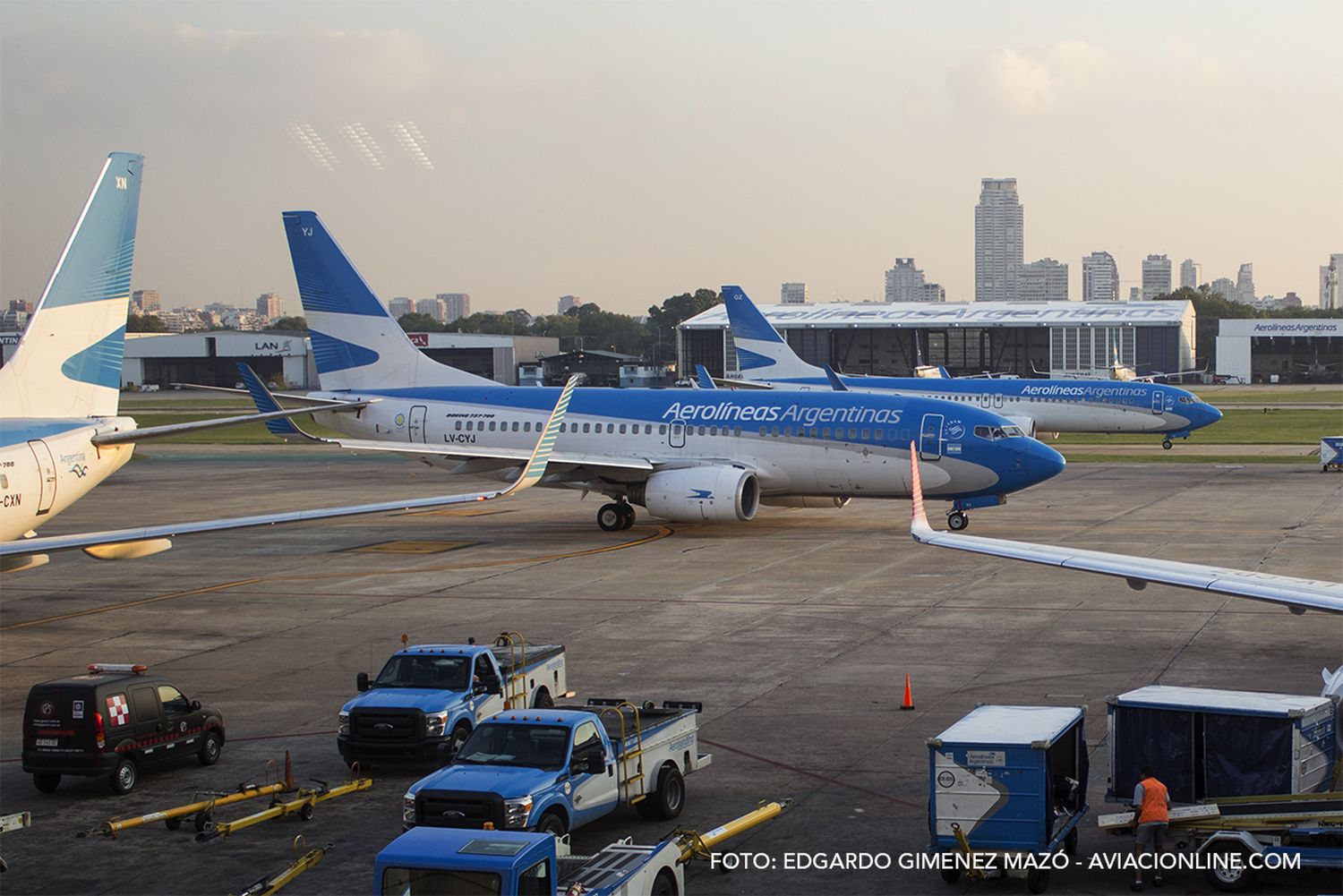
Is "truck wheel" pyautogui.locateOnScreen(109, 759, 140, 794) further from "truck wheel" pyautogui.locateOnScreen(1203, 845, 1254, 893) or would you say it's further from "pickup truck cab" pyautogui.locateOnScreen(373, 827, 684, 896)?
"truck wheel" pyautogui.locateOnScreen(1203, 845, 1254, 893)

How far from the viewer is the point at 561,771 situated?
51.9 feet

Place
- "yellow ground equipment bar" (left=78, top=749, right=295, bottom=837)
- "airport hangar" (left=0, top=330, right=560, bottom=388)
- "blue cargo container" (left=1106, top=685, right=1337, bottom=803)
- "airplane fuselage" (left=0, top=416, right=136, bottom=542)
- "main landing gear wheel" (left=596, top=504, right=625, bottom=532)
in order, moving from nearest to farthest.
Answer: "blue cargo container" (left=1106, top=685, right=1337, bottom=803) < "yellow ground equipment bar" (left=78, top=749, right=295, bottom=837) < "airplane fuselage" (left=0, top=416, right=136, bottom=542) < "main landing gear wheel" (left=596, top=504, right=625, bottom=532) < "airport hangar" (left=0, top=330, right=560, bottom=388)

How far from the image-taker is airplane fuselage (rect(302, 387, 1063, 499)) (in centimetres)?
4116

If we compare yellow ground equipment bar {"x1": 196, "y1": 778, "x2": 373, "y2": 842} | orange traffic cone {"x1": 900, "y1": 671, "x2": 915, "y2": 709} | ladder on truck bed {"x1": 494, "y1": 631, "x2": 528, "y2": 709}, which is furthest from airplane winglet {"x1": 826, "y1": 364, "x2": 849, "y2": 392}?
yellow ground equipment bar {"x1": 196, "y1": 778, "x2": 373, "y2": 842}

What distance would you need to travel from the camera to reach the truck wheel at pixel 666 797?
56.1 feet

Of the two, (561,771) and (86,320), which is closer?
(561,771)

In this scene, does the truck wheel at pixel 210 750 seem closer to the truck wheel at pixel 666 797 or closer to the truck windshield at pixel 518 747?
the truck windshield at pixel 518 747

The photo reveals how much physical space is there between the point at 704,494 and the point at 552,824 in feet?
87.7

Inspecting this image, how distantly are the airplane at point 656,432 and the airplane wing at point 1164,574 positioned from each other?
77.0ft

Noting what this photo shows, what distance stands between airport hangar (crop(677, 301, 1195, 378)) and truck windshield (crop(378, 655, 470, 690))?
137 metres

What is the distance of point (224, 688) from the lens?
24.5m

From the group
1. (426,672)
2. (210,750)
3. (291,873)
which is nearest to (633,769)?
(291,873)

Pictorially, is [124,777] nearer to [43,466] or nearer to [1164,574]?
[43,466]

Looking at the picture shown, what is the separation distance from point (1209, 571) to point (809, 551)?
22.6m
